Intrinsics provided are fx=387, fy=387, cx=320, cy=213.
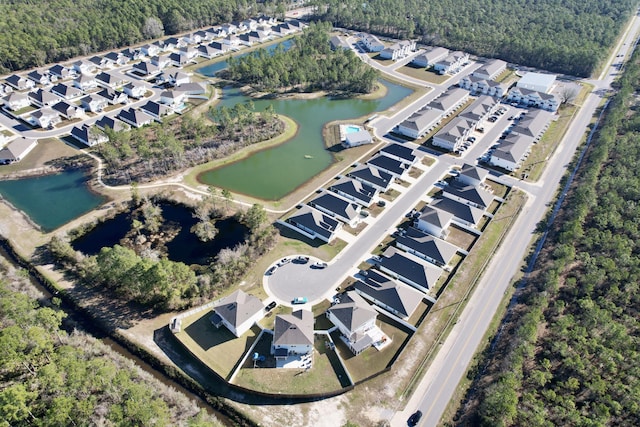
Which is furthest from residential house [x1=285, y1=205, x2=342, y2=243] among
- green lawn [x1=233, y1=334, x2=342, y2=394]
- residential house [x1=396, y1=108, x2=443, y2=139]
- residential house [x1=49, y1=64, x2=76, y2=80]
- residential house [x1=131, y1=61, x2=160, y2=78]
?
residential house [x1=49, y1=64, x2=76, y2=80]

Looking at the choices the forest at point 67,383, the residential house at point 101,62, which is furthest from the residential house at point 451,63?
the forest at point 67,383

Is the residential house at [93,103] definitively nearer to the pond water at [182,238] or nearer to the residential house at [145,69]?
the residential house at [145,69]

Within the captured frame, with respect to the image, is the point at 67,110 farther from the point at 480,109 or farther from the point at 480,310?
the point at 480,109

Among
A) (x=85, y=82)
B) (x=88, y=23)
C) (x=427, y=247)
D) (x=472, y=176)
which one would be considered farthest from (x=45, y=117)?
(x=472, y=176)

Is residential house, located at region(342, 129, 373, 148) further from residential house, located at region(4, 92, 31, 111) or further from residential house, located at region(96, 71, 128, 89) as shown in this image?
residential house, located at region(4, 92, 31, 111)

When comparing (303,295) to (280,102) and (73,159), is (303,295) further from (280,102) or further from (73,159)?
(280,102)

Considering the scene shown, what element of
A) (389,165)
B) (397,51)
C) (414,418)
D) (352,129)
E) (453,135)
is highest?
(397,51)

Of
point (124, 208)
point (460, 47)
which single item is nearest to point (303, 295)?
point (124, 208)
